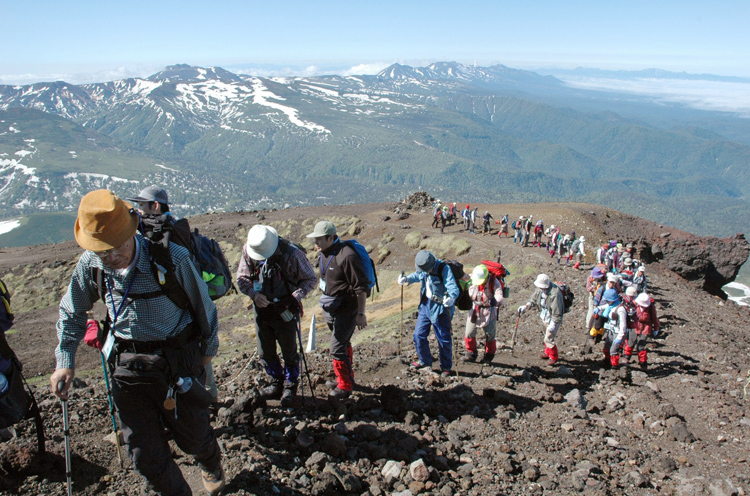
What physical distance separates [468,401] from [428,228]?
92.0 ft

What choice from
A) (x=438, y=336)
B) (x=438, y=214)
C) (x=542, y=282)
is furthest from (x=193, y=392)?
(x=438, y=214)

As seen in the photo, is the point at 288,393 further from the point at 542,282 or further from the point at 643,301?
the point at 643,301

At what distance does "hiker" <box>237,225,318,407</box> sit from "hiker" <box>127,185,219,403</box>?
975 mm

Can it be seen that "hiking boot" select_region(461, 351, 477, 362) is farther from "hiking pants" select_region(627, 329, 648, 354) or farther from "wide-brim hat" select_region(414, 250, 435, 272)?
"hiking pants" select_region(627, 329, 648, 354)

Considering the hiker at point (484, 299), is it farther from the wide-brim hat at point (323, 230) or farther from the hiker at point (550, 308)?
the wide-brim hat at point (323, 230)

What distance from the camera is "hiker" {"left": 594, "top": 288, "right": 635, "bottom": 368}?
10.1m

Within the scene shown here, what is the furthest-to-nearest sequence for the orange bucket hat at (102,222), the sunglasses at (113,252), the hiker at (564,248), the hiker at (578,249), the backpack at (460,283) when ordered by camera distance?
1. the hiker at (564,248)
2. the hiker at (578,249)
3. the backpack at (460,283)
4. the sunglasses at (113,252)
5. the orange bucket hat at (102,222)

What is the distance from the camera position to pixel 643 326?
1070 cm

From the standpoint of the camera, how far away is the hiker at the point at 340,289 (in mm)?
6863

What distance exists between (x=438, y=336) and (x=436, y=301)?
0.79 m

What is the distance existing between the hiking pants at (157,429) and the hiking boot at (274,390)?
8.75 ft

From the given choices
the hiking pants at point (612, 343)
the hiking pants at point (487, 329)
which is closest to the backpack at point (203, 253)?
the hiking pants at point (487, 329)

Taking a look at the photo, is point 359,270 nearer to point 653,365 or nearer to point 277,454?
point 277,454

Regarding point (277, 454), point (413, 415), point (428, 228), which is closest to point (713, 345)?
point (413, 415)
